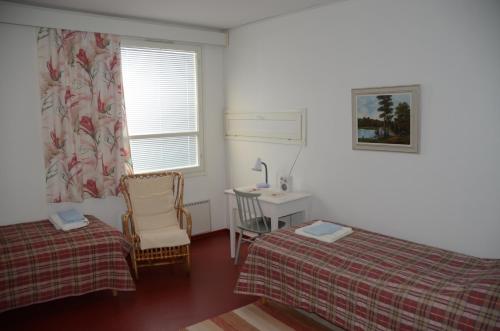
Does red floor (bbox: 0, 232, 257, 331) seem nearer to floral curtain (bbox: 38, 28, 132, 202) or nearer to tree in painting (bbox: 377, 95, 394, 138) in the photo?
floral curtain (bbox: 38, 28, 132, 202)

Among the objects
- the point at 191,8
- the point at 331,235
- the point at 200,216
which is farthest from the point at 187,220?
the point at 191,8

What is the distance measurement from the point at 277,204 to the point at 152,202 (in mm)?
1380

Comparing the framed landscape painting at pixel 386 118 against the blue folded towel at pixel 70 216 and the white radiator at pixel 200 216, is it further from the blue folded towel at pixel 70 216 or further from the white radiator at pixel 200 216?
the blue folded towel at pixel 70 216

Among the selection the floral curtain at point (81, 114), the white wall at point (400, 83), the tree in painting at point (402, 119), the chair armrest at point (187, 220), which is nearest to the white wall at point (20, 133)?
the floral curtain at point (81, 114)

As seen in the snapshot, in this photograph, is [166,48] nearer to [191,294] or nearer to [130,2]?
[130,2]

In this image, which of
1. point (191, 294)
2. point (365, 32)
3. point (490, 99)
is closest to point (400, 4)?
point (365, 32)

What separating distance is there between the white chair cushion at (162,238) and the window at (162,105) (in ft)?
3.19

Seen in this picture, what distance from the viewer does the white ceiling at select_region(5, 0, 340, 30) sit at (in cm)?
390

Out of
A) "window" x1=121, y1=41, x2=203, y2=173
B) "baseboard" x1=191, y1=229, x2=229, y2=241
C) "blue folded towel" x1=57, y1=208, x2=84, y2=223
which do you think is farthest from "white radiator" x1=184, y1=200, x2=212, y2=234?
"blue folded towel" x1=57, y1=208, x2=84, y2=223

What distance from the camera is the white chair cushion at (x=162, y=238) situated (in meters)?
4.05

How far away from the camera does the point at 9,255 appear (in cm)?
331

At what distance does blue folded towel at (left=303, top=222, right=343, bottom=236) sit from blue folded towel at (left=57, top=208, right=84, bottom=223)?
6.89 feet

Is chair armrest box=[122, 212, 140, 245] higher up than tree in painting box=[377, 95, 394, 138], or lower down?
lower down

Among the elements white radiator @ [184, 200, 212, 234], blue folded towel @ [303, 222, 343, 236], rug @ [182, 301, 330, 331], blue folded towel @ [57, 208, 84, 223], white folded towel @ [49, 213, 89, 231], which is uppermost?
blue folded towel @ [57, 208, 84, 223]
